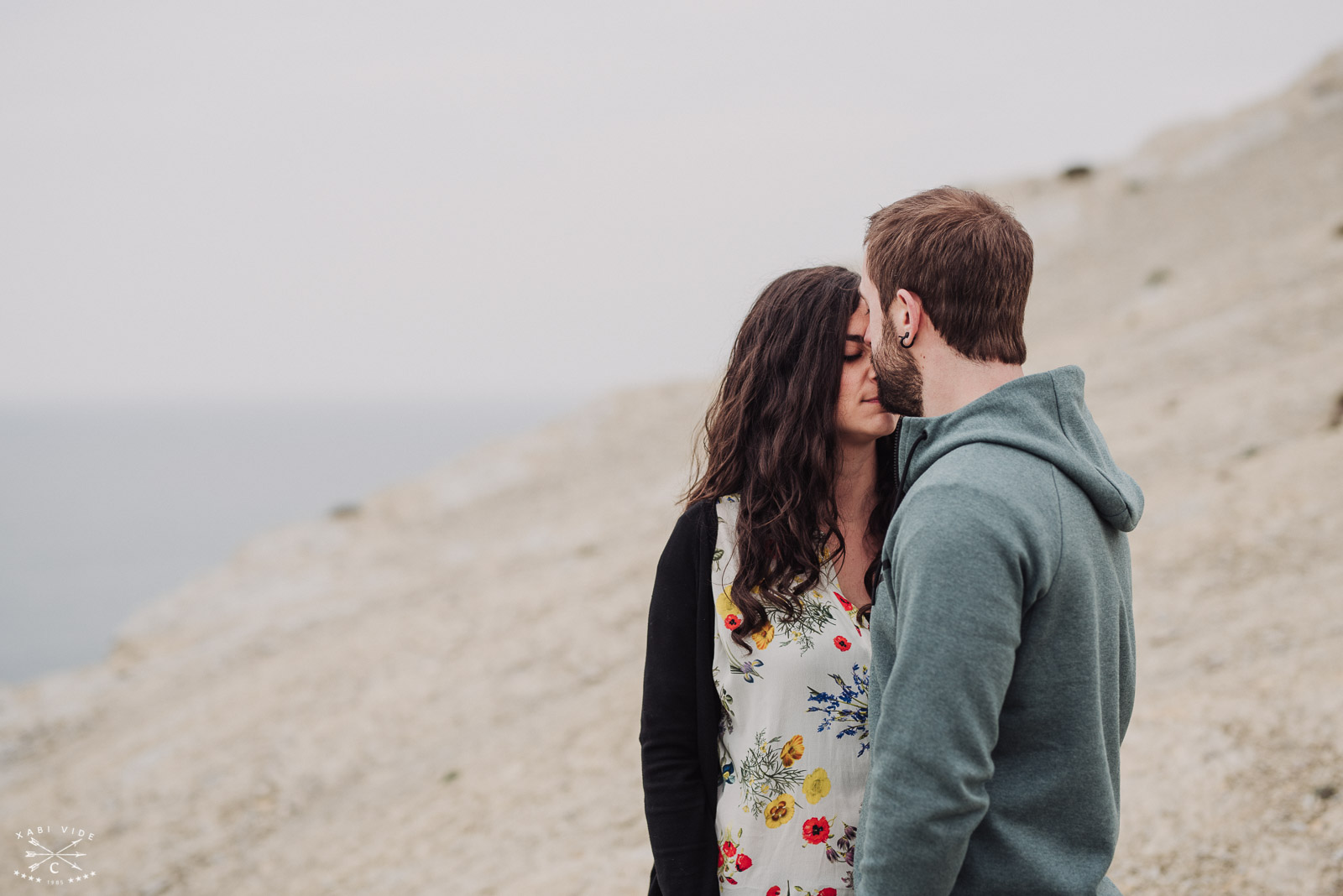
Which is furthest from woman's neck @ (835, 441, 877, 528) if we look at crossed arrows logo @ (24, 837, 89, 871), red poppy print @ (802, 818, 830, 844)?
crossed arrows logo @ (24, 837, 89, 871)

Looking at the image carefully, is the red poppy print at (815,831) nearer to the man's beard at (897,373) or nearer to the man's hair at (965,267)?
the man's beard at (897,373)

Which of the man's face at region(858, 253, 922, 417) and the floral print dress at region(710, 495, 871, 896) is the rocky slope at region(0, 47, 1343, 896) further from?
the man's face at region(858, 253, 922, 417)

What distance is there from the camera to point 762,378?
2965 mm

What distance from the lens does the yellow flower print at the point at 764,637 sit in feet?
9.06

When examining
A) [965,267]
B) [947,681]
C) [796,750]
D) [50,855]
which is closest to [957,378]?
[965,267]

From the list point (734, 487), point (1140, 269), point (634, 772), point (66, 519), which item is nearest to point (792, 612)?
point (734, 487)

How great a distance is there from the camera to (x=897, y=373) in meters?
2.32

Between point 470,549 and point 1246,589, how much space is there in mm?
19919

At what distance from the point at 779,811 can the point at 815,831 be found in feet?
0.41

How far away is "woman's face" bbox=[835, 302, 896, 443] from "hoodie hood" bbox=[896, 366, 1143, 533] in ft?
2.11

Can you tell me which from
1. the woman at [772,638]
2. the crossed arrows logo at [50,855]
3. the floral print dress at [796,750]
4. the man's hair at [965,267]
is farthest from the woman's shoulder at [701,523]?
the crossed arrows logo at [50,855]

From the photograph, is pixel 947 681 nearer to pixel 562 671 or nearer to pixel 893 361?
pixel 893 361

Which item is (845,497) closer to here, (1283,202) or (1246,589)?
(1246,589)

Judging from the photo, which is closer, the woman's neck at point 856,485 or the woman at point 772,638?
the woman at point 772,638
